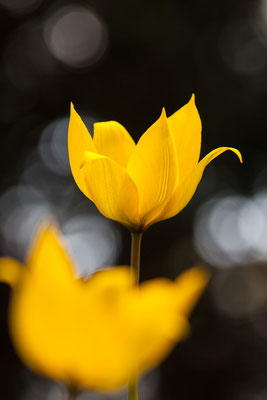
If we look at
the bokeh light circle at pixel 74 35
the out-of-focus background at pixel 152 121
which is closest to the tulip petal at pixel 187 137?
the out-of-focus background at pixel 152 121

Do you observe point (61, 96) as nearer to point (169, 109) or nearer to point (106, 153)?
point (169, 109)

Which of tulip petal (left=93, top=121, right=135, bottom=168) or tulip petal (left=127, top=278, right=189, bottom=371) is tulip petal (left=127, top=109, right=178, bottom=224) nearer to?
tulip petal (left=93, top=121, right=135, bottom=168)

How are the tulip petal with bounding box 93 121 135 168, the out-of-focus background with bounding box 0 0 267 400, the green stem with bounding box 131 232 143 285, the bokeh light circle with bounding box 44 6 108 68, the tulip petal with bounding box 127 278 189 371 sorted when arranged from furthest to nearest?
1. the bokeh light circle with bounding box 44 6 108 68
2. the out-of-focus background with bounding box 0 0 267 400
3. the tulip petal with bounding box 93 121 135 168
4. the green stem with bounding box 131 232 143 285
5. the tulip petal with bounding box 127 278 189 371

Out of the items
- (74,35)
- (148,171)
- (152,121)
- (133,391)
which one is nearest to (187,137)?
(148,171)

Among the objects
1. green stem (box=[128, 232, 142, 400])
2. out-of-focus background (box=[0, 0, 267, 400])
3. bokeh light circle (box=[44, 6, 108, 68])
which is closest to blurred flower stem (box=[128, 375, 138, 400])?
green stem (box=[128, 232, 142, 400])

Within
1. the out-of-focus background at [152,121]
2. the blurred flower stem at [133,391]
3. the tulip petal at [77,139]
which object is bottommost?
the out-of-focus background at [152,121]

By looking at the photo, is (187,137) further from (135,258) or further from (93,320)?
(93,320)

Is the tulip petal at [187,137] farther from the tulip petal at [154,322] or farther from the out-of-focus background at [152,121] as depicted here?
the out-of-focus background at [152,121]

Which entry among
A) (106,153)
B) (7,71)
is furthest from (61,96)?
(106,153)
